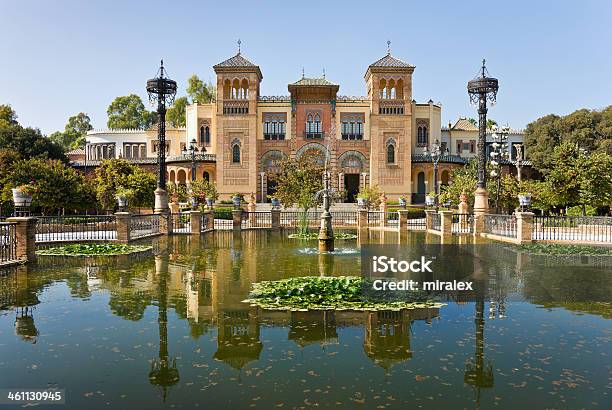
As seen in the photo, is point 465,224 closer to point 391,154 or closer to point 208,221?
point 208,221

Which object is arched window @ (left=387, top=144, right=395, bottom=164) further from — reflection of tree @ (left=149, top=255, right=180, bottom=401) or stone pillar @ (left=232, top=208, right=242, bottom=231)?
reflection of tree @ (left=149, top=255, right=180, bottom=401)

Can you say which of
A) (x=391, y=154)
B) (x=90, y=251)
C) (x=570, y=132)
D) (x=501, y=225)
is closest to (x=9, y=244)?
(x=90, y=251)

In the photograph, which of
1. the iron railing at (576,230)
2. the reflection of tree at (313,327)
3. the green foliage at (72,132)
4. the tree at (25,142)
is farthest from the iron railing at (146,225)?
the green foliage at (72,132)

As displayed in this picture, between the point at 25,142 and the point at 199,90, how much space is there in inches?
1136

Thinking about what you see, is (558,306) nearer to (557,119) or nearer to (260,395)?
(260,395)

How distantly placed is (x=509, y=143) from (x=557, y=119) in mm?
6282

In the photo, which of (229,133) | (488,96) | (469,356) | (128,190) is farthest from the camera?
(229,133)

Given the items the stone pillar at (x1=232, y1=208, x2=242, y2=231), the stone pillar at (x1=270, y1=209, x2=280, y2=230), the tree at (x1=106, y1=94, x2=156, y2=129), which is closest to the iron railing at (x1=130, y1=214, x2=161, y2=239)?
the stone pillar at (x1=232, y1=208, x2=242, y2=231)

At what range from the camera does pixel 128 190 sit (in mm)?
33594

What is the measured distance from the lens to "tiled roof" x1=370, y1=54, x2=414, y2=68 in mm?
52812

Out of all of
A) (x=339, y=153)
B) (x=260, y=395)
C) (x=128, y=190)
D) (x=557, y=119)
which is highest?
(x=557, y=119)

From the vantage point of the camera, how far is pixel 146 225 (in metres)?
22.9

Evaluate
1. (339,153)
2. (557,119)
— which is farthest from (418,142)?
(557,119)

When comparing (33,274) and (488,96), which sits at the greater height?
(488,96)
